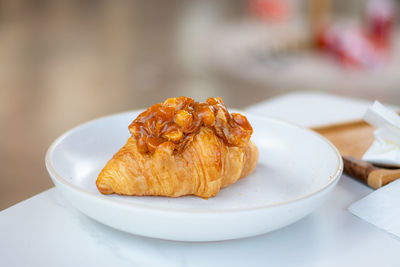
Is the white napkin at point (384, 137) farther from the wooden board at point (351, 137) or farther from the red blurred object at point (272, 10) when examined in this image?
the red blurred object at point (272, 10)

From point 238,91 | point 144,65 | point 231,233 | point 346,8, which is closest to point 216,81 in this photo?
point 238,91

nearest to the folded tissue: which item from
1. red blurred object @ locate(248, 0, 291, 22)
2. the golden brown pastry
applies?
the golden brown pastry

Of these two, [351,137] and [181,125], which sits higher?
[181,125]

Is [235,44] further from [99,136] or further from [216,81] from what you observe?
[99,136]

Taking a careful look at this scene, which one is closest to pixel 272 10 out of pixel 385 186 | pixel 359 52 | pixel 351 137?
pixel 359 52

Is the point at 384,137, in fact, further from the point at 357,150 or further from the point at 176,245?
the point at 176,245

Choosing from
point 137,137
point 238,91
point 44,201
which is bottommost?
point 238,91
